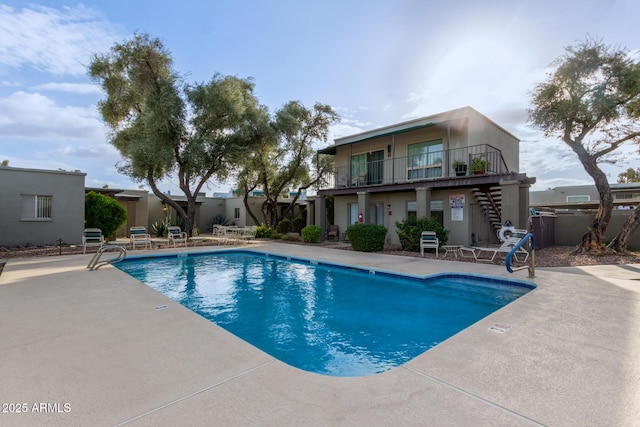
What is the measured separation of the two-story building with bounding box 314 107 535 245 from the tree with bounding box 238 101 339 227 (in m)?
4.13

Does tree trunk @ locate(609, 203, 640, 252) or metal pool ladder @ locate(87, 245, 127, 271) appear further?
tree trunk @ locate(609, 203, 640, 252)

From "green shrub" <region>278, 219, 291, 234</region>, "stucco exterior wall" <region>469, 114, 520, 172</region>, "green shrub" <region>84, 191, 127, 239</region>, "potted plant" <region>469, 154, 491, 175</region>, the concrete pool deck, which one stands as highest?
"stucco exterior wall" <region>469, 114, 520, 172</region>

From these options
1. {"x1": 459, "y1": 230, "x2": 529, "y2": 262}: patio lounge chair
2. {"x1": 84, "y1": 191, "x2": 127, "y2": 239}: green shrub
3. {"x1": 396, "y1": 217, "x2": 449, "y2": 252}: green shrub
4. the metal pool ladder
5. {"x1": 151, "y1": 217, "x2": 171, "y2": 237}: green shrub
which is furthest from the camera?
{"x1": 151, "y1": 217, "x2": 171, "y2": 237}: green shrub

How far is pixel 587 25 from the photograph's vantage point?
10.4 m

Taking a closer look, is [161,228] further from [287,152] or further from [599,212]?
[599,212]

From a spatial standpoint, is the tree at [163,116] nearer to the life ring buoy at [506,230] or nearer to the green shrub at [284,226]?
the green shrub at [284,226]

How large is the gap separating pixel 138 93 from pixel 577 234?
898 inches

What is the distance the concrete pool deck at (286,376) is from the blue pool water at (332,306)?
868 millimetres

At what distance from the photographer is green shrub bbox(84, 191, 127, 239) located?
49.4ft

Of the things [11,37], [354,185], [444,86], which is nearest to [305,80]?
[444,86]

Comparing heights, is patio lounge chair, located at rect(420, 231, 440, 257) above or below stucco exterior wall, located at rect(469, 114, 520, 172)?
below

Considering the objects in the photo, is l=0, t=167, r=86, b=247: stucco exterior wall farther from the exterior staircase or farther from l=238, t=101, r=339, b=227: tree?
the exterior staircase

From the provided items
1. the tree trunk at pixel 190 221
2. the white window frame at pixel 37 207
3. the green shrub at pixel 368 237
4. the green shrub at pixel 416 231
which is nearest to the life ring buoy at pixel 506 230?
the green shrub at pixel 416 231

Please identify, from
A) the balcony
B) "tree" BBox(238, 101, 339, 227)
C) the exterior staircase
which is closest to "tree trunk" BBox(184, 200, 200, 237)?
"tree" BBox(238, 101, 339, 227)
